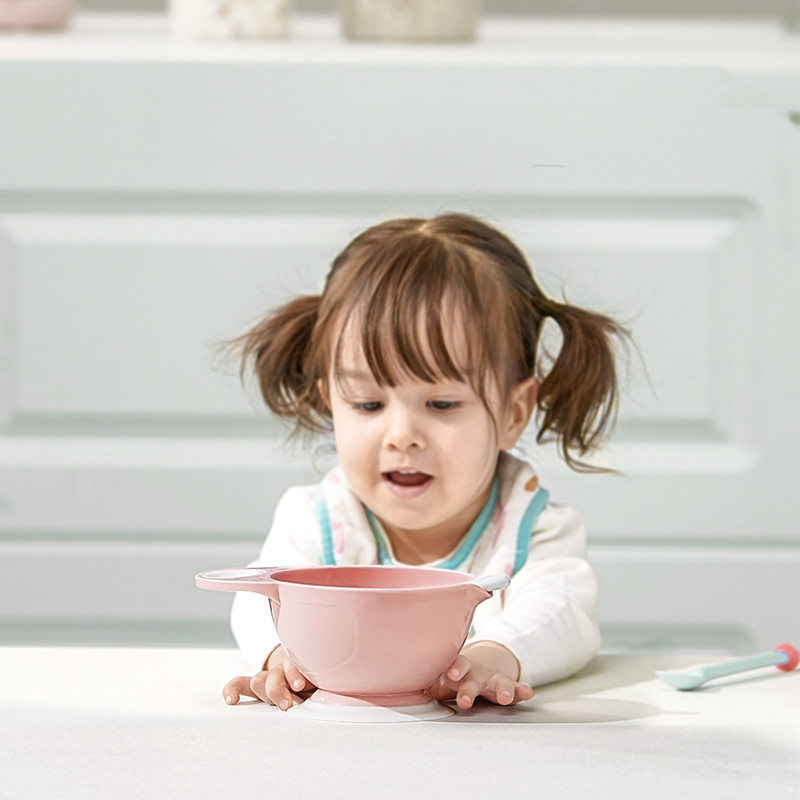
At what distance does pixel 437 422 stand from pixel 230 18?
2.33ft

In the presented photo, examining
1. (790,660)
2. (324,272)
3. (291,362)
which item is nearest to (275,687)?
→ (790,660)

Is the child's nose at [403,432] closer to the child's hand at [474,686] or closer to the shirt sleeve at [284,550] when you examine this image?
the shirt sleeve at [284,550]

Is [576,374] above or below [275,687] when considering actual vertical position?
above

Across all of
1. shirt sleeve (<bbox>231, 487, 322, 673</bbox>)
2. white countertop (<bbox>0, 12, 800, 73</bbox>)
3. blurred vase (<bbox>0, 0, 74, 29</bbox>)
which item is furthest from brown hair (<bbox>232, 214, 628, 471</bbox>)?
blurred vase (<bbox>0, 0, 74, 29</bbox>)

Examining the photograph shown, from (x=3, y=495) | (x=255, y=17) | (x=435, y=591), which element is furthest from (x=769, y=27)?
A: (x=435, y=591)

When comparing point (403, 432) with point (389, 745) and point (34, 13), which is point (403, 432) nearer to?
point (389, 745)

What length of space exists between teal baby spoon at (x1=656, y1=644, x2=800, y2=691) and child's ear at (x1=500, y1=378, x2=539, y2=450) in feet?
0.91

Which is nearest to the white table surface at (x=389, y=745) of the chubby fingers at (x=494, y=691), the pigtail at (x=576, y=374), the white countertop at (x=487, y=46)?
the chubby fingers at (x=494, y=691)

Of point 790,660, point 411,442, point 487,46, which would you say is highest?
point 487,46

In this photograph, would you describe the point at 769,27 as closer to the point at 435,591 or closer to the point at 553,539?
the point at 553,539

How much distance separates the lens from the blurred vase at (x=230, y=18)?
1354mm

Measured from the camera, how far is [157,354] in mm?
1307

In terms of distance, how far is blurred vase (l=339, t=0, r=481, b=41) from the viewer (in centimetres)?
134

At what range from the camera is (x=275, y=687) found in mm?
609
